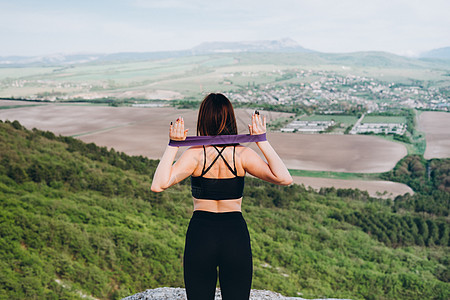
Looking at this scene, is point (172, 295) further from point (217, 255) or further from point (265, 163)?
point (265, 163)

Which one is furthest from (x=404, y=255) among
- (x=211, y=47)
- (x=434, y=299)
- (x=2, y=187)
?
(x=211, y=47)

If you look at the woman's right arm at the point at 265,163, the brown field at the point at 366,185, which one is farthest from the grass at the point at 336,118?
the woman's right arm at the point at 265,163

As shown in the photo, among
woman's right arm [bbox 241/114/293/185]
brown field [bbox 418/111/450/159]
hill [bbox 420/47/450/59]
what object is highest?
hill [bbox 420/47/450/59]

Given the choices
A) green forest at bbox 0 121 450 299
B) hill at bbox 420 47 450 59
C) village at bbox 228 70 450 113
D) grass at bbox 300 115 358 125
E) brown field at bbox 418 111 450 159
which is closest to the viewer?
green forest at bbox 0 121 450 299

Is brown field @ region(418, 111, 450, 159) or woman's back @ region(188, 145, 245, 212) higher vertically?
woman's back @ region(188, 145, 245, 212)

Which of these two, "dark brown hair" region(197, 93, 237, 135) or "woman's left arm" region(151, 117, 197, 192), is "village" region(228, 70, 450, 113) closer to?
"dark brown hair" region(197, 93, 237, 135)

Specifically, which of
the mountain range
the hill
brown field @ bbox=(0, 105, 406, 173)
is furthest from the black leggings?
the hill

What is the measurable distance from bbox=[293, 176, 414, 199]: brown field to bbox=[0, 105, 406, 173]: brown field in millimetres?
1732

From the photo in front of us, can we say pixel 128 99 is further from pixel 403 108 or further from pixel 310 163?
pixel 403 108

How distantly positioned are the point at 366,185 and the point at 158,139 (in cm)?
2293

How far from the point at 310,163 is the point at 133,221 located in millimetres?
27602

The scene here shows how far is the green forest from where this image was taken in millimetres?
10641

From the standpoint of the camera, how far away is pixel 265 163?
9.11 ft

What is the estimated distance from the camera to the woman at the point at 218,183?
106 inches
